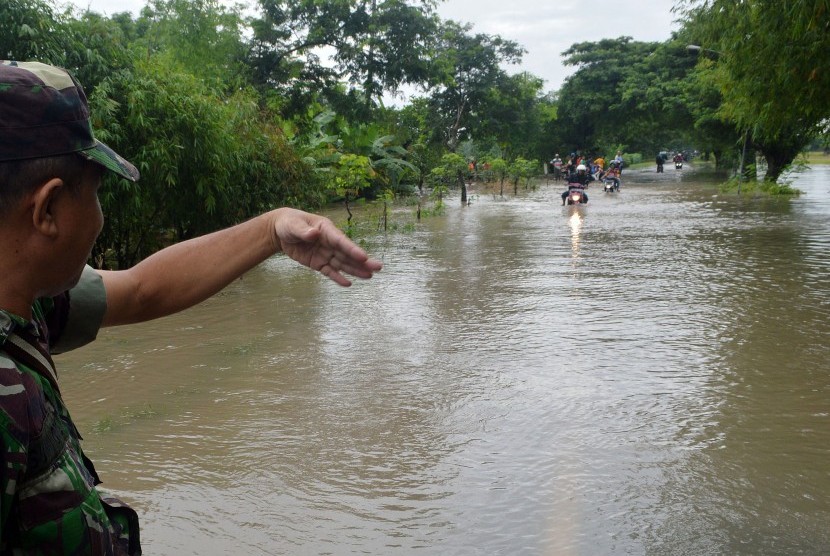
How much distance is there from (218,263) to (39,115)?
2.37ft

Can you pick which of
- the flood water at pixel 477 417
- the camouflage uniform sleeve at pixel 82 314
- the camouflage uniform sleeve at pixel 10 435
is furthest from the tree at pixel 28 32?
the camouflage uniform sleeve at pixel 10 435

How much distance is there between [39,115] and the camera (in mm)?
1093

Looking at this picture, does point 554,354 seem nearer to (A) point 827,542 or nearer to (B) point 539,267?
(A) point 827,542

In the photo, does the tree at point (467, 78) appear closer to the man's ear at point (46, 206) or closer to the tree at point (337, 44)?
the tree at point (337, 44)

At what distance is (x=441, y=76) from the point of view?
838 inches

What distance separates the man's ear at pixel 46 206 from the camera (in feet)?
3.66

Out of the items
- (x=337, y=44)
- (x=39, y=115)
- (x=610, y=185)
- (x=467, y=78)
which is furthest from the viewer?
(x=467, y=78)

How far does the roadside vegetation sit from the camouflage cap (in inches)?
307

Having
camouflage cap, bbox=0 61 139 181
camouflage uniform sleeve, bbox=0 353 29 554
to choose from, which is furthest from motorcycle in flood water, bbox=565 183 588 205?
camouflage uniform sleeve, bbox=0 353 29 554

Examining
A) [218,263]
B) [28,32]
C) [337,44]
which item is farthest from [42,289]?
[337,44]

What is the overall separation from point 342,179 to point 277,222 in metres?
11.8

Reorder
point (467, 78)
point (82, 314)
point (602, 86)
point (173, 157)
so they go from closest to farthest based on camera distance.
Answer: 1. point (82, 314)
2. point (173, 157)
3. point (467, 78)
4. point (602, 86)

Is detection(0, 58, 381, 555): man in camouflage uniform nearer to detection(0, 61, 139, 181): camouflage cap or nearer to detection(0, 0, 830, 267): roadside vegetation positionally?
detection(0, 61, 139, 181): camouflage cap

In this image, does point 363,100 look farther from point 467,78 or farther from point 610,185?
point 467,78
